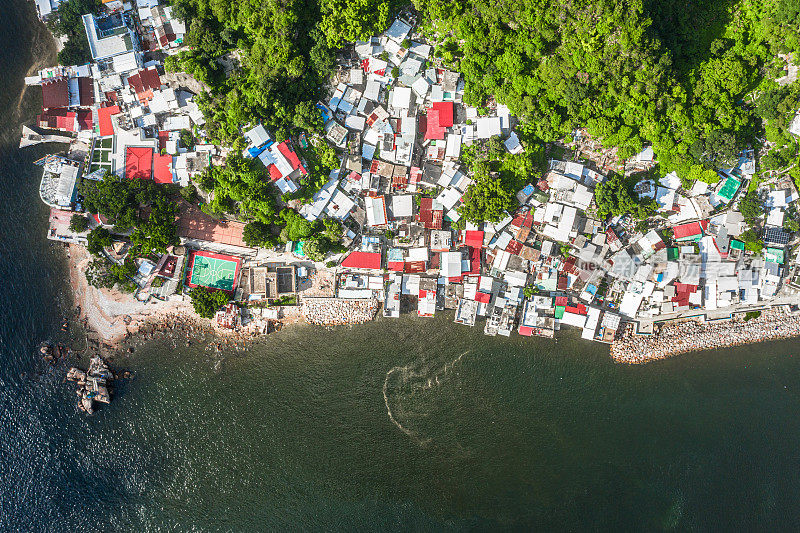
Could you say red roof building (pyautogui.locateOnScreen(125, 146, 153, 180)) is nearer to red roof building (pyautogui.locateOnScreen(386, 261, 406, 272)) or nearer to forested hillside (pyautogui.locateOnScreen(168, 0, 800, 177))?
forested hillside (pyautogui.locateOnScreen(168, 0, 800, 177))

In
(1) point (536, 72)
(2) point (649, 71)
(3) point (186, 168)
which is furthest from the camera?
(3) point (186, 168)

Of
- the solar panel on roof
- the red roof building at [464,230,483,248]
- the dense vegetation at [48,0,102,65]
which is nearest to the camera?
the dense vegetation at [48,0,102,65]

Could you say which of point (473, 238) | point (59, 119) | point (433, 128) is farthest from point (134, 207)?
point (473, 238)

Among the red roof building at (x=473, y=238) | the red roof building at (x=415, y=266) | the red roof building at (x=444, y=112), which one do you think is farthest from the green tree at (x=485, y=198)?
the red roof building at (x=415, y=266)

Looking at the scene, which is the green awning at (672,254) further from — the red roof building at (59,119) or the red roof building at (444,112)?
the red roof building at (59,119)

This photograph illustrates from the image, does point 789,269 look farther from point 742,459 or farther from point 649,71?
point 649,71

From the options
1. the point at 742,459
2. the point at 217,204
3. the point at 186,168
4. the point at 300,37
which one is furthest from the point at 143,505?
the point at 742,459

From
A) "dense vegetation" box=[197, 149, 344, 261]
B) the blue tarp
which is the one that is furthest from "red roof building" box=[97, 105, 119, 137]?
the blue tarp
